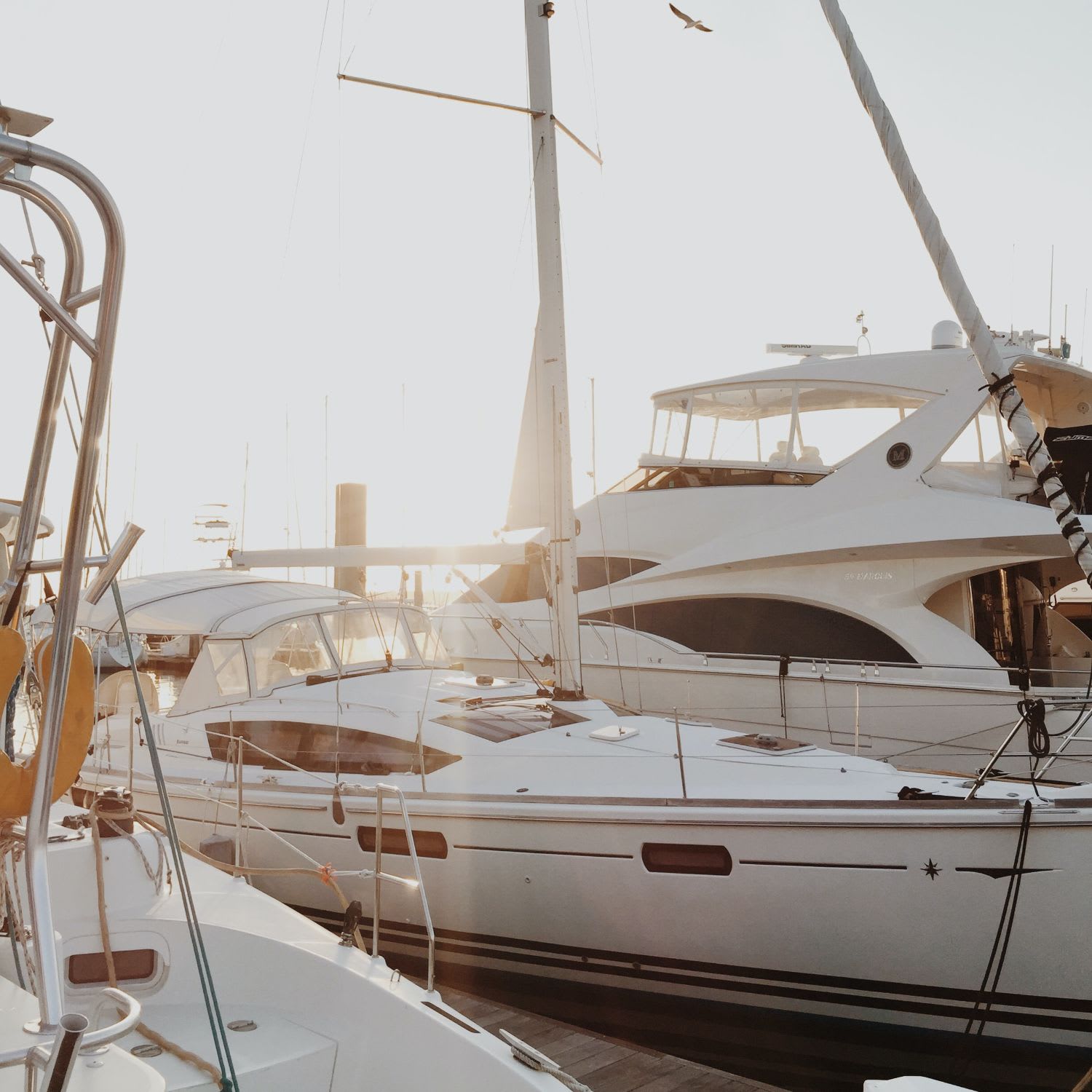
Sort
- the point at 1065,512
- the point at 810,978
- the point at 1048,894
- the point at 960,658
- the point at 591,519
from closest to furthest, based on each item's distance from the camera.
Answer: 1. the point at 1065,512
2. the point at 1048,894
3. the point at 810,978
4. the point at 960,658
5. the point at 591,519

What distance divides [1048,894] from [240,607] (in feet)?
18.7

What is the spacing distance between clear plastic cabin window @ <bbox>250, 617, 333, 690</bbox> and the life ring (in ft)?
17.8

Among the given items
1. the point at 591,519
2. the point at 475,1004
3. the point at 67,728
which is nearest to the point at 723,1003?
the point at 475,1004

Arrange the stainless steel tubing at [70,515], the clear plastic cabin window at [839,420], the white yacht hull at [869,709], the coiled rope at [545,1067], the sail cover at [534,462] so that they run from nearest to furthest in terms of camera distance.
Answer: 1. the stainless steel tubing at [70,515]
2. the coiled rope at [545,1067]
3. the sail cover at [534,462]
4. the white yacht hull at [869,709]
5. the clear plastic cabin window at [839,420]

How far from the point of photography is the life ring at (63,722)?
1.89 meters

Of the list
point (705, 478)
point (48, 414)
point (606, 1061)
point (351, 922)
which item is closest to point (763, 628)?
point (705, 478)

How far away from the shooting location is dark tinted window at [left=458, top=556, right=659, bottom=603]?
1123 centimetres

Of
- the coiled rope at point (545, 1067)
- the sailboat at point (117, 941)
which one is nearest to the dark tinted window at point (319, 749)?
the sailboat at point (117, 941)

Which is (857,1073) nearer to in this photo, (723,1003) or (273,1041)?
(723,1003)

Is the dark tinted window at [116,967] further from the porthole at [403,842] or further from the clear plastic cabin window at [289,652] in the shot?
the clear plastic cabin window at [289,652]

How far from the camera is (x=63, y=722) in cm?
Answer: 188

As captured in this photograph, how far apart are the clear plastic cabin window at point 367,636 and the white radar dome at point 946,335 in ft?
20.9

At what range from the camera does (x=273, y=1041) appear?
3100 mm

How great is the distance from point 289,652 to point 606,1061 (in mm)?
4004
